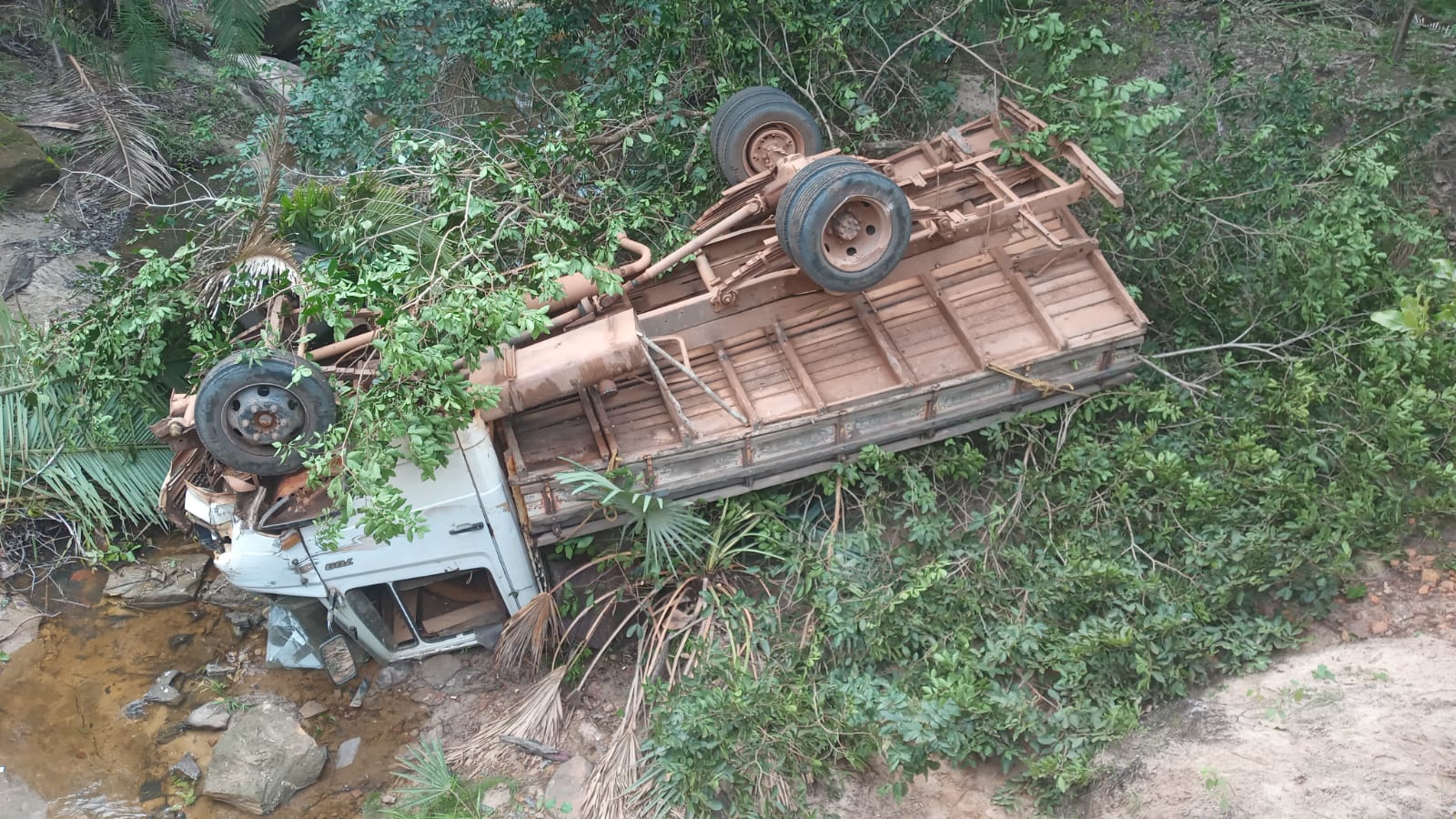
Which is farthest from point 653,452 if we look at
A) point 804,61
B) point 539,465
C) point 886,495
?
point 804,61

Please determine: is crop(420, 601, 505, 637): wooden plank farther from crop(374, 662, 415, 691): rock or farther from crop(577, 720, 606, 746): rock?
crop(577, 720, 606, 746): rock

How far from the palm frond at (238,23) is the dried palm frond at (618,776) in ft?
25.2

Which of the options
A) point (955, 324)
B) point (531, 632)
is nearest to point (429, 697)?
point (531, 632)

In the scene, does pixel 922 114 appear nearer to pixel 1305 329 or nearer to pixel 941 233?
pixel 941 233

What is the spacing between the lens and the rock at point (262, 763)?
5.97m

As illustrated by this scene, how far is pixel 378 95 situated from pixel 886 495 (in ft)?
20.6

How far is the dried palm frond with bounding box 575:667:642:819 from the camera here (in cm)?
532

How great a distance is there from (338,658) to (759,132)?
504 centimetres

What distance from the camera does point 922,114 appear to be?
27.4 ft

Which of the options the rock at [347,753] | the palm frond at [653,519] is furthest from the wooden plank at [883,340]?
the rock at [347,753]

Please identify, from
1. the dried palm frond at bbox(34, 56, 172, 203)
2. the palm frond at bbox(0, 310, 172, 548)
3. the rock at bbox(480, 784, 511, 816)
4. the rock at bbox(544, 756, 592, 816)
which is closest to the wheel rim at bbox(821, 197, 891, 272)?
the rock at bbox(544, 756, 592, 816)

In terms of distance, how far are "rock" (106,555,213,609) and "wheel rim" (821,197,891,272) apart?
5753 millimetres

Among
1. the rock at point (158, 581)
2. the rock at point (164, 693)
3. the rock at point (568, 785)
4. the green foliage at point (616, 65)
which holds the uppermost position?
the green foliage at point (616, 65)

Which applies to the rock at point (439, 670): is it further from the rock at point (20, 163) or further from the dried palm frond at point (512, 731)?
the rock at point (20, 163)
